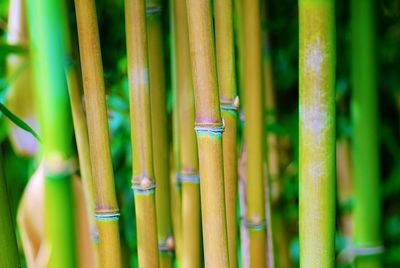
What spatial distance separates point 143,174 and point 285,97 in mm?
A: 632

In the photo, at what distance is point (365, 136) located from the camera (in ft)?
2.02

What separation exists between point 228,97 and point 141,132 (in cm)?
7

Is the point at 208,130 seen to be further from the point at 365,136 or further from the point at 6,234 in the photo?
the point at 365,136

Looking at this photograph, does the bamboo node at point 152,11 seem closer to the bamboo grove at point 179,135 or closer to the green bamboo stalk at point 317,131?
the bamboo grove at point 179,135

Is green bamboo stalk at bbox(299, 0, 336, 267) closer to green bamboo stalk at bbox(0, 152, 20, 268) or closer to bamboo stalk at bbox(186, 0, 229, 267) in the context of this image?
bamboo stalk at bbox(186, 0, 229, 267)

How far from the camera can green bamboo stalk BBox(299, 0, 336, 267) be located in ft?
1.34

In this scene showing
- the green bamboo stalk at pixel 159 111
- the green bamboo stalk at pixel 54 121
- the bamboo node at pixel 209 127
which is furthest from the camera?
the green bamboo stalk at pixel 159 111

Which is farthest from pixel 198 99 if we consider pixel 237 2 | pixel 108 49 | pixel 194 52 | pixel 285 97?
pixel 285 97

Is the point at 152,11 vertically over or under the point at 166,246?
over

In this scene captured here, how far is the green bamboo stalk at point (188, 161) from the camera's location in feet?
1.69

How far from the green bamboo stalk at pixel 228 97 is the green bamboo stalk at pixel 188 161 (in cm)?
5

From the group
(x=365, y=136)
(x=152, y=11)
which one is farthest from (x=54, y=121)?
(x=365, y=136)

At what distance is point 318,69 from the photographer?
41 cm

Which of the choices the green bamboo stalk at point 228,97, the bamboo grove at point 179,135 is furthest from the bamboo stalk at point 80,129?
the green bamboo stalk at point 228,97
